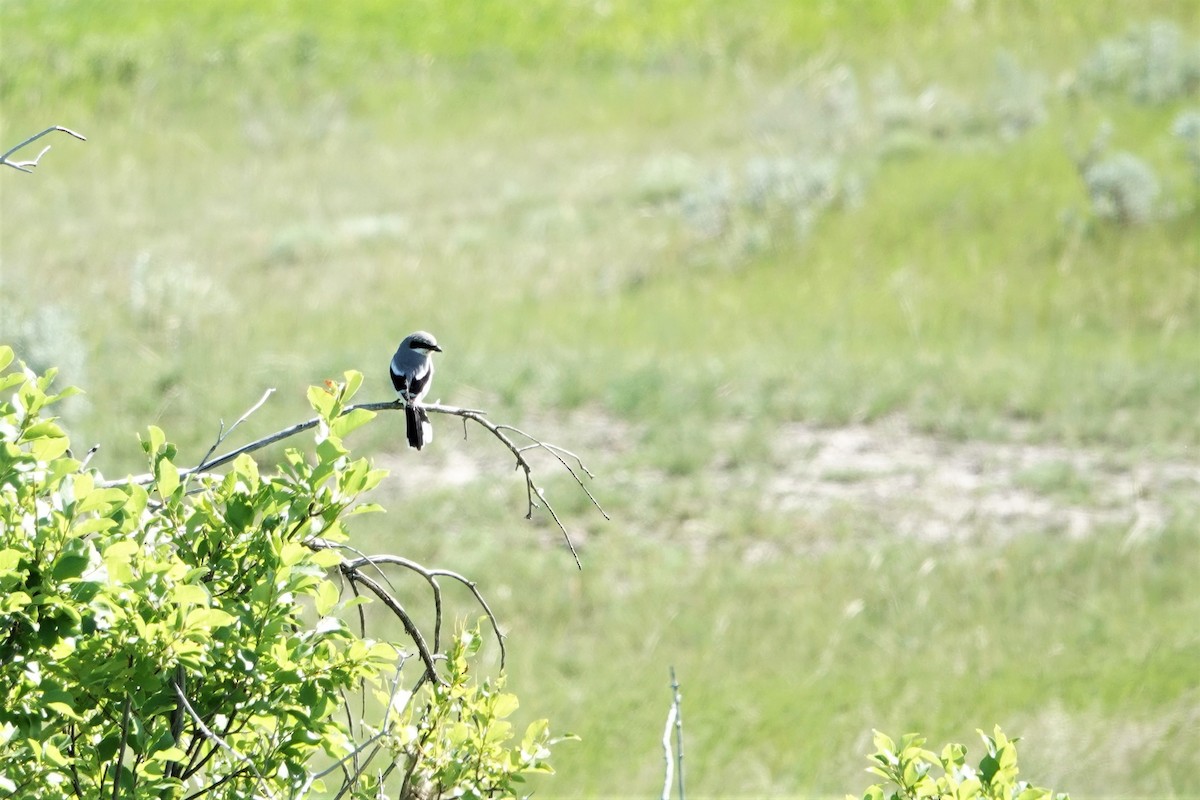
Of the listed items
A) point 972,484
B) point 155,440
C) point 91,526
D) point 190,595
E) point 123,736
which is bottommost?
point 972,484

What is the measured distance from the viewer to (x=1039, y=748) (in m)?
6.74

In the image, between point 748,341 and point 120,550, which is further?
point 748,341

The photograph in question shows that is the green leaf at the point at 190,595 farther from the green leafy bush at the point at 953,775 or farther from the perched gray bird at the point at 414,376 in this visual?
the perched gray bird at the point at 414,376

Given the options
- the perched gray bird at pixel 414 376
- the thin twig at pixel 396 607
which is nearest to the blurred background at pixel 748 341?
the perched gray bird at pixel 414 376

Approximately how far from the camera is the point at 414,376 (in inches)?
207

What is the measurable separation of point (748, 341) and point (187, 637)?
38.6ft

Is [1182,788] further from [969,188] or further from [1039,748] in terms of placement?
[969,188]

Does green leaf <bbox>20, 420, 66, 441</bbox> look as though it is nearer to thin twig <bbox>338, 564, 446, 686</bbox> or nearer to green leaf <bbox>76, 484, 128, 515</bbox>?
green leaf <bbox>76, 484, 128, 515</bbox>

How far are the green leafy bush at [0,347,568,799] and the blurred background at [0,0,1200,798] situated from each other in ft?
13.8

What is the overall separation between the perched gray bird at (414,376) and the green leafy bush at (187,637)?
2.11 m

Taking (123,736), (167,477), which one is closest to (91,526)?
(167,477)

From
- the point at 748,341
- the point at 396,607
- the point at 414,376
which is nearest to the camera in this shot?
the point at 396,607

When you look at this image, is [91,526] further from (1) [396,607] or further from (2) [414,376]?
(2) [414,376]

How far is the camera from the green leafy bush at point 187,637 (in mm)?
2436
